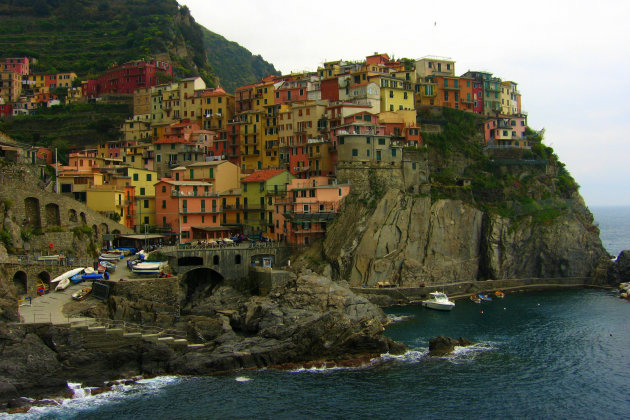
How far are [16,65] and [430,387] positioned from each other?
103 metres

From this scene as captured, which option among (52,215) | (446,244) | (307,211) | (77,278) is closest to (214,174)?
(307,211)

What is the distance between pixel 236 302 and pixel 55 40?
9448 centimetres

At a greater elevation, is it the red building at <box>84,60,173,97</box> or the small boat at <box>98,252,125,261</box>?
the red building at <box>84,60,173,97</box>

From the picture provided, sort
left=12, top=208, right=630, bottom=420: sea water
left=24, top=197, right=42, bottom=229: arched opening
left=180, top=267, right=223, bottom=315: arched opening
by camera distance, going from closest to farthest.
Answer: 1. left=12, top=208, right=630, bottom=420: sea water
2. left=24, top=197, right=42, bottom=229: arched opening
3. left=180, top=267, right=223, bottom=315: arched opening

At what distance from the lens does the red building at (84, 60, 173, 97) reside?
353ft

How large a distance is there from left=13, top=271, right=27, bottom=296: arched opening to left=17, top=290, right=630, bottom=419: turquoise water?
14.5 m

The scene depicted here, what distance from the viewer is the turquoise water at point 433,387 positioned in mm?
38094

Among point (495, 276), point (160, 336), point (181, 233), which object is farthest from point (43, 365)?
point (495, 276)

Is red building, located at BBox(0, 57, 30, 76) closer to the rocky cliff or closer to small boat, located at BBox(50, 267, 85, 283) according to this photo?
the rocky cliff

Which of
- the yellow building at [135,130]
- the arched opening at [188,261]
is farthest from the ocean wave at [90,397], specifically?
the yellow building at [135,130]

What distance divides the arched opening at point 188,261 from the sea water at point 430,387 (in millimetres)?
20514

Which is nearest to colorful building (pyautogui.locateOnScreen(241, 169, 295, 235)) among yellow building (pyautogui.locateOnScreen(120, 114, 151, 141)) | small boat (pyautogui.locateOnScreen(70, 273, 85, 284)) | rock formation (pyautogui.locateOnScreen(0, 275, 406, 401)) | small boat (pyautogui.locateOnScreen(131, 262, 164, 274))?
rock formation (pyautogui.locateOnScreen(0, 275, 406, 401))

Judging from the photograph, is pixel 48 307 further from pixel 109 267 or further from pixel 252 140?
pixel 252 140

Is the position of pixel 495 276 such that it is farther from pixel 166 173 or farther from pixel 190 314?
pixel 166 173
